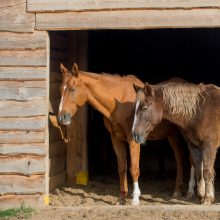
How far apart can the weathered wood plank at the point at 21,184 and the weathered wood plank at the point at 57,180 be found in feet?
4.57

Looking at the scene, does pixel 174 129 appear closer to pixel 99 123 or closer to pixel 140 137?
pixel 140 137

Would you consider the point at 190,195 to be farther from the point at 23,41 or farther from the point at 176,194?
the point at 23,41

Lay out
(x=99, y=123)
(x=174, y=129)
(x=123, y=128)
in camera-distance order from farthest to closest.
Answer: (x=99, y=123)
(x=174, y=129)
(x=123, y=128)

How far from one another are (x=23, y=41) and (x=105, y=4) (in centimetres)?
130

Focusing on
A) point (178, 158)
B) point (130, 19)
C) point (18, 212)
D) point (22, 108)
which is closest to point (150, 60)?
point (178, 158)

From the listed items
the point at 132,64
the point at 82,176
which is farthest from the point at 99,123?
the point at 82,176

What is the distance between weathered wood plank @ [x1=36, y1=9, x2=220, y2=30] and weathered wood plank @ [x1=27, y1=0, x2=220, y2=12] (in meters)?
0.07

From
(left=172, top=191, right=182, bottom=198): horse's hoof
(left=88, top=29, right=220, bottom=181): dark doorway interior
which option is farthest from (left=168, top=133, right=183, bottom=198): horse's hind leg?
(left=88, top=29, right=220, bottom=181): dark doorway interior

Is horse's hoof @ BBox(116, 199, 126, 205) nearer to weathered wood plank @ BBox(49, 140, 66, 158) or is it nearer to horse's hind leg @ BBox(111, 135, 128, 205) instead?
horse's hind leg @ BBox(111, 135, 128, 205)

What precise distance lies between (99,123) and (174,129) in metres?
→ 3.58

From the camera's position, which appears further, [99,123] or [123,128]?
[99,123]

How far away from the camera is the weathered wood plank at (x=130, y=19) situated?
785 cm

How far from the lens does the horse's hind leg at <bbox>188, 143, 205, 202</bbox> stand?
27.1 ft

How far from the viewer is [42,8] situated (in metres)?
7.98
